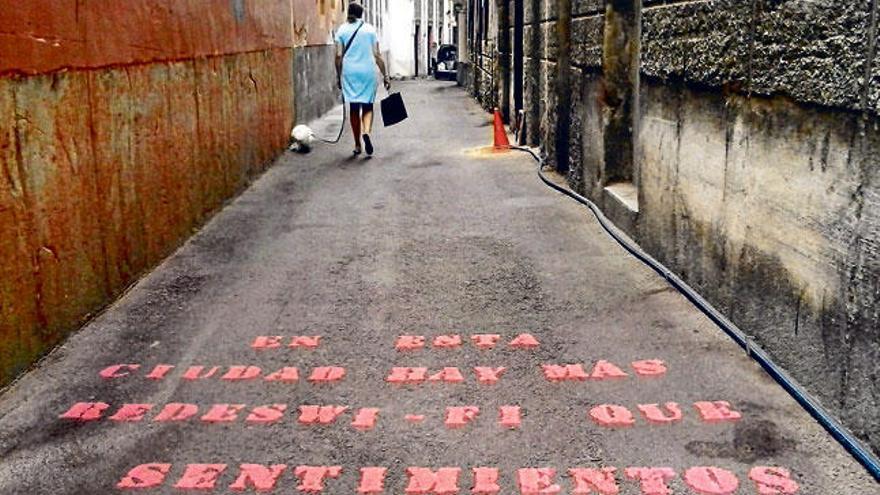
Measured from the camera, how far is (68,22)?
5.14 meters

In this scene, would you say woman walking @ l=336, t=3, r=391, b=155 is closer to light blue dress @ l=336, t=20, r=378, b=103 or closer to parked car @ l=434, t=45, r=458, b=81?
light blue dress @ l=336, t=20, r=378, b=103

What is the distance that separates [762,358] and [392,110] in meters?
9.89

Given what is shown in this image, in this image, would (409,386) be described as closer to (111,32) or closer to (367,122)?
(111,32)

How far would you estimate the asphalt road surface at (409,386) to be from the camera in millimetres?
3434

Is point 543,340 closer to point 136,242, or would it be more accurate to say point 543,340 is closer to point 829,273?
point 829,273

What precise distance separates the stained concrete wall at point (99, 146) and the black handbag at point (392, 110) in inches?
176

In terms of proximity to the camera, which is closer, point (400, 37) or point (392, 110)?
point (392, 110)

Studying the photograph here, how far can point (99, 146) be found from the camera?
549 centimetres

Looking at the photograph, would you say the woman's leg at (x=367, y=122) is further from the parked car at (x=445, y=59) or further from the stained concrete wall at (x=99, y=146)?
the parked car at (x=445, y=59)

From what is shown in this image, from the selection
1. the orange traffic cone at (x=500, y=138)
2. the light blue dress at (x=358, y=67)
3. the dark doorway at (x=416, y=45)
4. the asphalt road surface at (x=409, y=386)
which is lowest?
the asphalt road surface at (x=409, y=386)

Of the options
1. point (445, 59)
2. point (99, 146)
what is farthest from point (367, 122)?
point (445, 59)

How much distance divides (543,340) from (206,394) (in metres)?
1.79

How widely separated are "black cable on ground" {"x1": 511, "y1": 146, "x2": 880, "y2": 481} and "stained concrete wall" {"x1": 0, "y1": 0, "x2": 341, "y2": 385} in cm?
348

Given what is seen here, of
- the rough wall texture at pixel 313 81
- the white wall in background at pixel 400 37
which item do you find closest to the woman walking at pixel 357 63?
the rough wall texture at pixel 313 81
